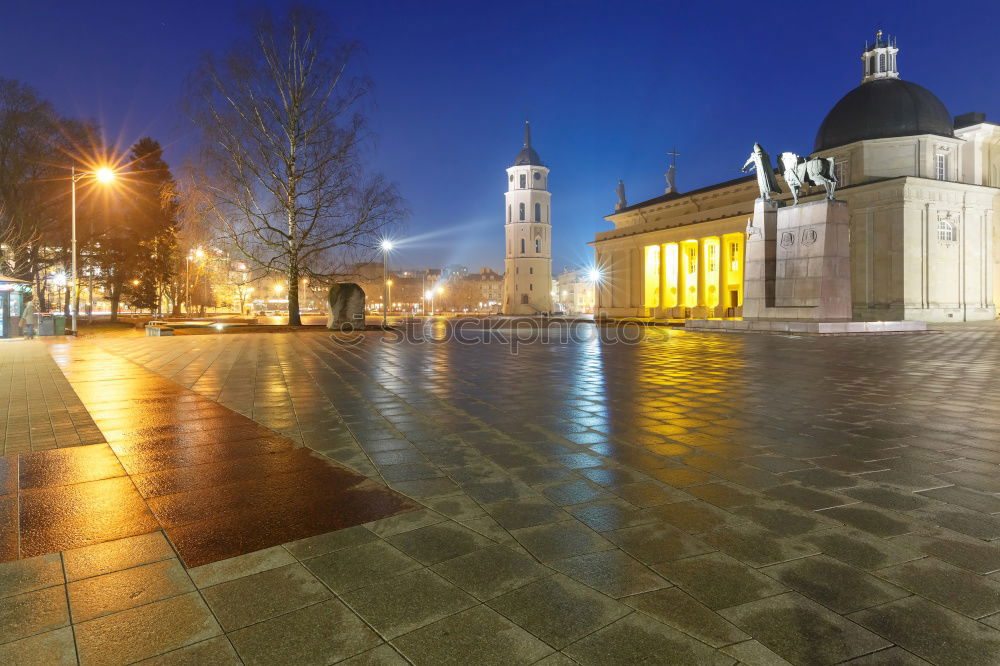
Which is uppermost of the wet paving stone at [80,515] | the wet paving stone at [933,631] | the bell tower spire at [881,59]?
the bell tower spire at [881,59]

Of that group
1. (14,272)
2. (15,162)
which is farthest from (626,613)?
(14,272)

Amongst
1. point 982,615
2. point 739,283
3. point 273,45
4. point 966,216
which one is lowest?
point 982,615

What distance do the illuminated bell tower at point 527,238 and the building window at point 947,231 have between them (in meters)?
57.1

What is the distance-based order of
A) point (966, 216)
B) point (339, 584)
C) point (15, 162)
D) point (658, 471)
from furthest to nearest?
1. point (966, 216)
2. point (15, 162)
3. point (658, 471)
4. point (339, 584)

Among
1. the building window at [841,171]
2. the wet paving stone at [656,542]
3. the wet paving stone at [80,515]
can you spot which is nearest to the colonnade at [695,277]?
the building window at [841,171]

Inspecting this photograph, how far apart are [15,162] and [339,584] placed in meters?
45.3

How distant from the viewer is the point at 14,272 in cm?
3875

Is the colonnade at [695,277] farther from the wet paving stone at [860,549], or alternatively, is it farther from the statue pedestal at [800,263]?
the wet paving stone at [860,549]

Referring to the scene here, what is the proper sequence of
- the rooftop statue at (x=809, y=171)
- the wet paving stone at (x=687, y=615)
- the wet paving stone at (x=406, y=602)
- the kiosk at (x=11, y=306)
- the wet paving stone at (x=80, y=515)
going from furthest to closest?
1. the rooftop statue at (x=809, y=171)
2. the kiosk at (x=11, y=306)
3. the wet paving stone at (x=80, y=515)
4. the wet paving stone at (x=406, y=602)
5. the wet paving stone at (x=687, y=615)

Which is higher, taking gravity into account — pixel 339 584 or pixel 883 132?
pixel 883 132

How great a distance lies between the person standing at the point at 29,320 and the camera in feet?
92.0

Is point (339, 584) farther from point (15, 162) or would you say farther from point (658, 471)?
point (15, 162)

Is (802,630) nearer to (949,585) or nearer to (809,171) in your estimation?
(949,585)

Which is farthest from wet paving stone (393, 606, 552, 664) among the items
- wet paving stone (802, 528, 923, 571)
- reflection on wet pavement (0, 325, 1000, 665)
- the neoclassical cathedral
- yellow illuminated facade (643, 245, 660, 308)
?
yellow illuminated facade (643, 245, 660, 308)
